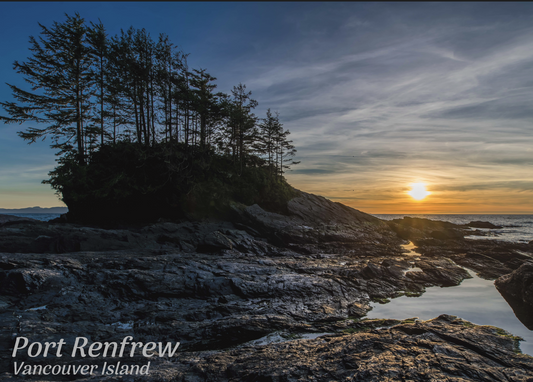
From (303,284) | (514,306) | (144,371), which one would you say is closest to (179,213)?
(303,284)

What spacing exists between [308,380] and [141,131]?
3135 cm

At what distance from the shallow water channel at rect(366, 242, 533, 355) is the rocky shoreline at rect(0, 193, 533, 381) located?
24.5 inches

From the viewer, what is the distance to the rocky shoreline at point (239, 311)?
17.2 feet

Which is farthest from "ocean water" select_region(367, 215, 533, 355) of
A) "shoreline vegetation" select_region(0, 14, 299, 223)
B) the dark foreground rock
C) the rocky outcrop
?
"shoreline vegetation" select_region(0, 14, 299, 223)

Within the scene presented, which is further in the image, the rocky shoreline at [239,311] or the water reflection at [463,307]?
the water reflection at [463,307]

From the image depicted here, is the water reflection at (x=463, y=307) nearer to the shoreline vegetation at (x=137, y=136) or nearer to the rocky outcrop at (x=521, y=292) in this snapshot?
the rocky outcrop at (x=521, y=292)

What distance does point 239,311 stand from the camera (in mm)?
8844

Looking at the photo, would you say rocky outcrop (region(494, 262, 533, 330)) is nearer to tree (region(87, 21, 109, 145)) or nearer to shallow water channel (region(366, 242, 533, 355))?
shallow water channel (region(366, 242, 533, 355))

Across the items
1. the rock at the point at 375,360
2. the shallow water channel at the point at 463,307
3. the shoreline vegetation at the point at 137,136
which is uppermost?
the shoreline vegetation at the point at 137,136

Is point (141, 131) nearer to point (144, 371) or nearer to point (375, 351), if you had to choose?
point (144, 371)

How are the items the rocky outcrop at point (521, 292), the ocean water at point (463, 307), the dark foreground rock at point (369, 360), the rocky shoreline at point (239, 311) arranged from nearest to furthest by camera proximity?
the dark foreground rock at point (369, 360), the rocky shoreline at point (239, 311), the ocean water at point (463, 307), the rocky outcrop at point (521, 292)

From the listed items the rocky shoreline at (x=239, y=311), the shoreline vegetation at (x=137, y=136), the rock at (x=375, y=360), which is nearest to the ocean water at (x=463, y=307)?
the rocky shoreline at (x=239, y=311)

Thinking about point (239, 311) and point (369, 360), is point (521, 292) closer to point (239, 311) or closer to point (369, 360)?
point (369, 360)

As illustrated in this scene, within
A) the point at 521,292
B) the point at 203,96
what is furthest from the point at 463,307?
the point at 203,96
